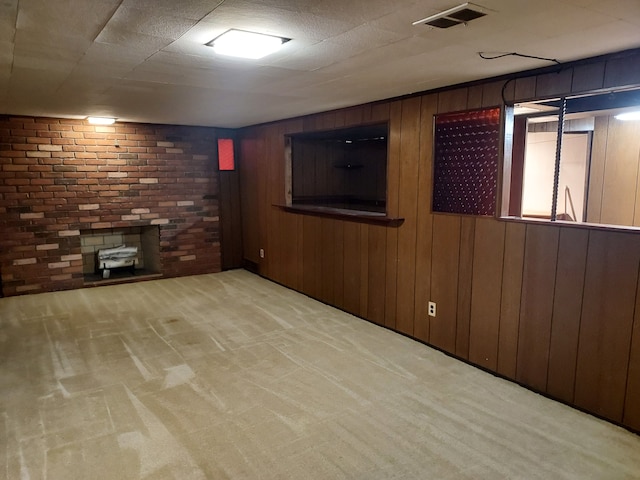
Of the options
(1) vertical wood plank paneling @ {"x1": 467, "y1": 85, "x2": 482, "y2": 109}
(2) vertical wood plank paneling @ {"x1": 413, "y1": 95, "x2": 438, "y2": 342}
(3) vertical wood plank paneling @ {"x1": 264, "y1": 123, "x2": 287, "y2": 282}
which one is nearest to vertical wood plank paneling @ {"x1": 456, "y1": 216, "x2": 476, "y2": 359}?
(2) vertical wood plank paneling @ {"x1": 413, "y1": 95, "x2": 438, "y2": 342}

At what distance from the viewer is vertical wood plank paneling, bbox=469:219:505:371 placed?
312 cm

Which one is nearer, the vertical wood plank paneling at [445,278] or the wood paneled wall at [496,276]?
the wood paneled wall at [496,276]

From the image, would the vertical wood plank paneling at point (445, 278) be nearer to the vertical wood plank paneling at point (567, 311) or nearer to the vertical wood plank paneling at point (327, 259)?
the vertical wood plank paneling at point (567, 311)

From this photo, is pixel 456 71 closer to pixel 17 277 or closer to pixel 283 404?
pixel 283 404

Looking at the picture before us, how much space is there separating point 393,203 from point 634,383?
2219 millimetres

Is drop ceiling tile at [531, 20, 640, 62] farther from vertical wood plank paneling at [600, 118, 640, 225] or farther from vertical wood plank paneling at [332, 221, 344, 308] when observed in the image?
vertical wood plank paneling at [332, 221, 344, 308]

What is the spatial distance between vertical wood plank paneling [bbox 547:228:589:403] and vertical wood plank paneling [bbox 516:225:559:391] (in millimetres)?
41

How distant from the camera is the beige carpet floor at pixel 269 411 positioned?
2184 millimetres

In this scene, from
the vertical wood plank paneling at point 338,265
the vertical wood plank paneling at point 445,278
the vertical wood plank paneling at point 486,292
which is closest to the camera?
the vertical wood plank paneling at point 486,292

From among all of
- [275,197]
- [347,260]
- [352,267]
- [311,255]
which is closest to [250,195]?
[275,197]

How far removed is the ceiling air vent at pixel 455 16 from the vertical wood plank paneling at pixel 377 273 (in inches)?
93.3

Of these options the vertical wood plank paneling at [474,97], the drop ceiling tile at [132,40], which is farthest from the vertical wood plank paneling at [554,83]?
the drop ceiling tile at [132,40]

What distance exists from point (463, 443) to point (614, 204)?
3.08 meters

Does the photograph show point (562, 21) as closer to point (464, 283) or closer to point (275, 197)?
point (464, 283)
